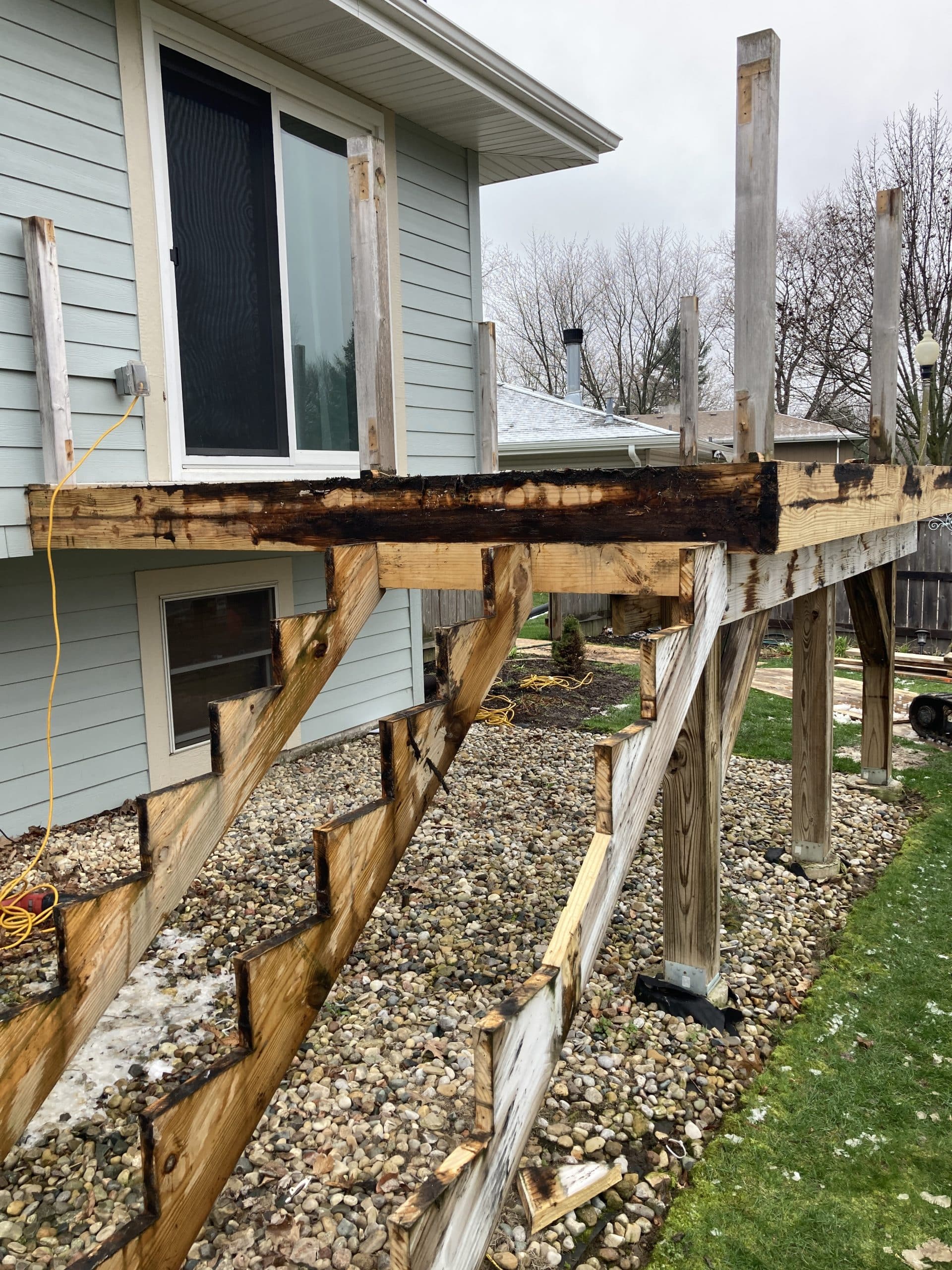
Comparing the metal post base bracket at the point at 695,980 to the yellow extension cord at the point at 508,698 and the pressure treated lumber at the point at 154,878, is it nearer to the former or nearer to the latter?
the pressure treated lumber at the point at 154,878

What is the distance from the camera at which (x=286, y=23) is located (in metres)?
4.76

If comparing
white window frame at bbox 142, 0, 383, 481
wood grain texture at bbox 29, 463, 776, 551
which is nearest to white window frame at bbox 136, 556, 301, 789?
white window frame at bbox 142, 0, 383, 481

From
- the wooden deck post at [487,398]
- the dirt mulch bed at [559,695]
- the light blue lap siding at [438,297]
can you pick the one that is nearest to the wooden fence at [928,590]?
the dirt mulch bed at [559,695]

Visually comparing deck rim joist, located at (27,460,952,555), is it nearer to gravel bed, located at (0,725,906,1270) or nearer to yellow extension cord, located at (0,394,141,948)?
yellow extension cord, located at (0,394,141,948)

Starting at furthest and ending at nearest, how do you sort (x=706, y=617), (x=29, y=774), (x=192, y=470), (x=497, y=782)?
(x=497, y=782)
(x=192, y=470)
(x=29, y=774)
(x=706, y=617)

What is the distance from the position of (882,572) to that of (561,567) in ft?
12.5

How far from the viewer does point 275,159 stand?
5.11 metres

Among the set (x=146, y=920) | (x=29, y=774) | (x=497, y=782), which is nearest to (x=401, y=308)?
(x=497, y=782)

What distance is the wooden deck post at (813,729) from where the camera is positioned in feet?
14.3

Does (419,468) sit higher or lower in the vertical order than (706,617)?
higher

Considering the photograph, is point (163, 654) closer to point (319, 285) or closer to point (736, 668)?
point (319, 285)

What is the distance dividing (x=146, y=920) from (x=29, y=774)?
3.09 metres

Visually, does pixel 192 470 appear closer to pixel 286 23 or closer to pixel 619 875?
pixel 286 23

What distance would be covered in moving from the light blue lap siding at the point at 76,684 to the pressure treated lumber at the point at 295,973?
10.5ft
